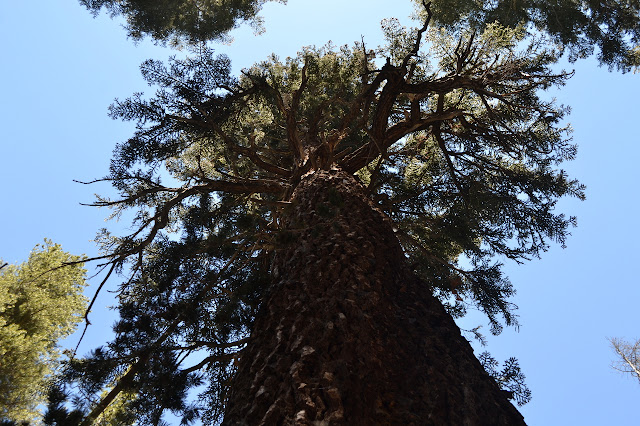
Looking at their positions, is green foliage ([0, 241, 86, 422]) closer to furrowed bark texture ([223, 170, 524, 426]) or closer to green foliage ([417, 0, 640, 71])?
furrowed bark texture ([223, 170, 524, 426])

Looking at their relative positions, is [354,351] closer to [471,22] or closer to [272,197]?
[272,197]

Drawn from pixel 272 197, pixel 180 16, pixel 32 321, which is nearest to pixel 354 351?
pixel 272 197

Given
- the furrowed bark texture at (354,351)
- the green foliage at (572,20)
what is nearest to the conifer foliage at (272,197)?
the furrowed bark texture at (354,351)

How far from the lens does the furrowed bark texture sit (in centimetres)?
190

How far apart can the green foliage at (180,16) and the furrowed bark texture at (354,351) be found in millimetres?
6175

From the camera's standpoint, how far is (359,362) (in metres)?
2.09

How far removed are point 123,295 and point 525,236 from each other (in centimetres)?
530

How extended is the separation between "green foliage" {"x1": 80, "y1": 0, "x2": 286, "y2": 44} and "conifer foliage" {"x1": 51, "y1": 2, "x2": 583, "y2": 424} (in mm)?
526

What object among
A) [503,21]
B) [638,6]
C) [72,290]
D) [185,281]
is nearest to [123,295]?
[185,281]

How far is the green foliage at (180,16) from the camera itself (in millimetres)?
7820

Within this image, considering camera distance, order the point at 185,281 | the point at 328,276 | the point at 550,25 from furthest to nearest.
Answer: the point at 550,25
the point at 185,281
the point at 328,276

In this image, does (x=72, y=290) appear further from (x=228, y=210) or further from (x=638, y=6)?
(x=638, y=6)

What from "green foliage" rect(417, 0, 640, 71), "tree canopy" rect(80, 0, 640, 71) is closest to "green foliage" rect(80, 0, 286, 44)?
"tree canopy" rect(80, 0, 640, 71)

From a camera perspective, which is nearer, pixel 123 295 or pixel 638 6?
pixel 123 295
